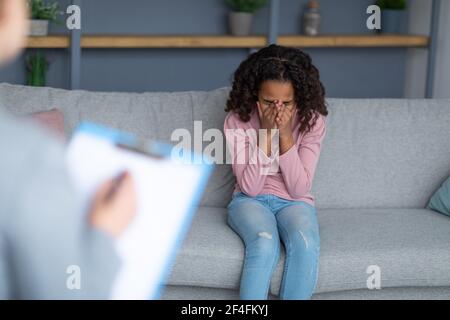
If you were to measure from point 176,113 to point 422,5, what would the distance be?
7.23 ft

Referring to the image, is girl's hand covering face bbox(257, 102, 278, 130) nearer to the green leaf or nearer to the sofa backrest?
the sofa backrest

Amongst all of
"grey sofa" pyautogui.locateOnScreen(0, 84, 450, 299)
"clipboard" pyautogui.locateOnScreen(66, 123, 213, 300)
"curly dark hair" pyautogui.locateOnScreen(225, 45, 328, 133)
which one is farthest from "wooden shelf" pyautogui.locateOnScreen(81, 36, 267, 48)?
"clipboard" pyautogui.locateOnScreen(66, 123, 213, 300)

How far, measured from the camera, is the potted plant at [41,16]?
3387mm

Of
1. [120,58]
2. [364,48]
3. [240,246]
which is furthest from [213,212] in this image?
[364,48]

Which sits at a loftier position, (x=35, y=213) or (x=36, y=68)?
(x=35, y=213)

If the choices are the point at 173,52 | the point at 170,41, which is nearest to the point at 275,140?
the point at 170,41

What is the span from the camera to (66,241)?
0.35m

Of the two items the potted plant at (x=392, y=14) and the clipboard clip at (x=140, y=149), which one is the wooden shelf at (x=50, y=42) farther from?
the clipboard clip at (x=140, y=149)

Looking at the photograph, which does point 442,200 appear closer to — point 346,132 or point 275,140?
point 346,132

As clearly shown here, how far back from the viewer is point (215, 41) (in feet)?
12.1

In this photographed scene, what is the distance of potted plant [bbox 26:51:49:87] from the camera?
3582 millimetres

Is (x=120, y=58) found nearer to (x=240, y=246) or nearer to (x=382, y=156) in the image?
(x=382, y=156)

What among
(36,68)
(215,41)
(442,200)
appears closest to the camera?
(442,200)

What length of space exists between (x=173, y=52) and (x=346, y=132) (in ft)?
5.54
